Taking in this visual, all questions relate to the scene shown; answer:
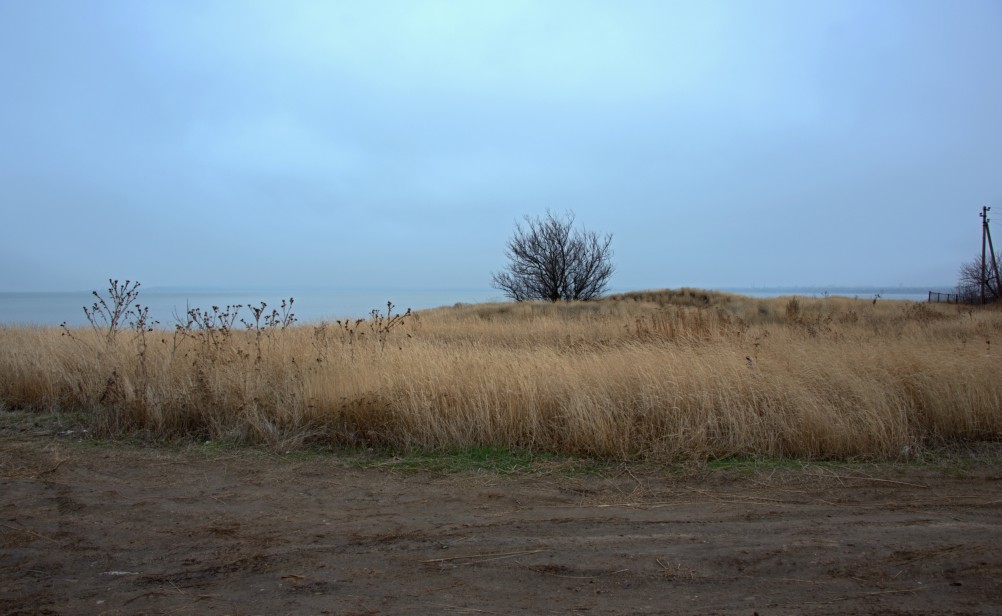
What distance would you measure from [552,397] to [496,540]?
3.08 m

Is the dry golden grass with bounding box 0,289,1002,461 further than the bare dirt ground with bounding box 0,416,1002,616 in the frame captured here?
Yes

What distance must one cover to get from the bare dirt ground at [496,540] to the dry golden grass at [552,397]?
68 centimetres

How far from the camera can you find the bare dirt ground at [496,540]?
9.98ft

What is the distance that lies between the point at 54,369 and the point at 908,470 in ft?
35.9

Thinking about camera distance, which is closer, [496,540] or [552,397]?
[496,540]

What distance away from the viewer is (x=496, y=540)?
383cm

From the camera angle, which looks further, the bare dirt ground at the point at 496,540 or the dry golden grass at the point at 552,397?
the dry golden grass at the point at 552,397

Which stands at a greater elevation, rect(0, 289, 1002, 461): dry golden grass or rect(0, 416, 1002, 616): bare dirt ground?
rect(0, 289, 1002, 461): dry golden grass

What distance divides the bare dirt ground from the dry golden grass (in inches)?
26.9

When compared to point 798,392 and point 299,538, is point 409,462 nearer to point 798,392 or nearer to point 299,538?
point 299,538

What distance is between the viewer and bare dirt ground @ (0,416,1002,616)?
3.04 meters

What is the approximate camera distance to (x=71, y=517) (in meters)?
4.23

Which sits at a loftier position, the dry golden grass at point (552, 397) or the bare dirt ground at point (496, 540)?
the dry golden grass at point (552, 397)

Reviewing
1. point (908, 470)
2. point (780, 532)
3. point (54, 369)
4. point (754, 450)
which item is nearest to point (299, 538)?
point (780, 532)
